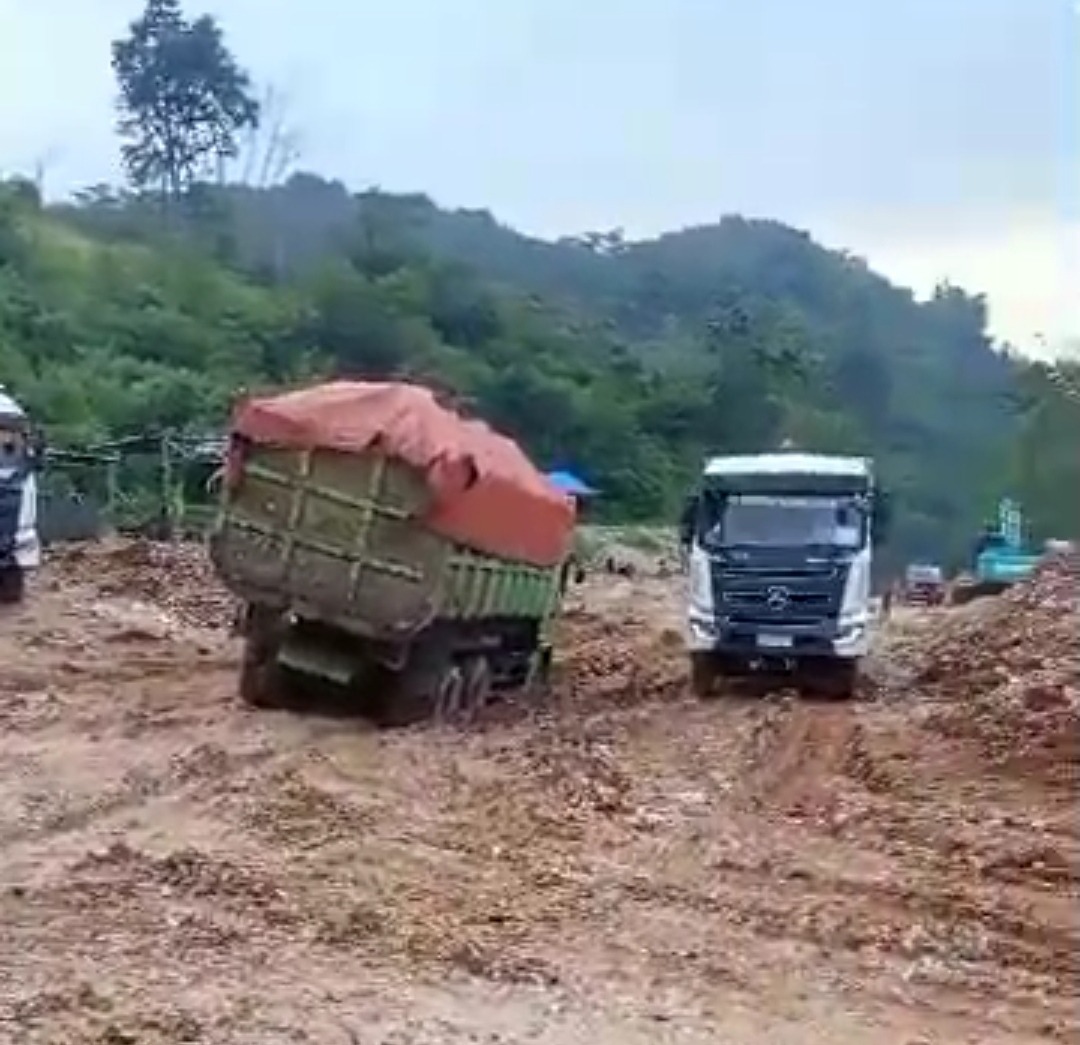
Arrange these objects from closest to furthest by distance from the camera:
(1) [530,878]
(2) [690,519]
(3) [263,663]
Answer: (1) [530,878] → (3) [263,663] → (2) [690,519]

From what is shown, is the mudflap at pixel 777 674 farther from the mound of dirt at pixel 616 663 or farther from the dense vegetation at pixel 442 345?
the dense vegetation at pixel 442 345

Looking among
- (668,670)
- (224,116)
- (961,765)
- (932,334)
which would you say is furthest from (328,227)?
(961,765)

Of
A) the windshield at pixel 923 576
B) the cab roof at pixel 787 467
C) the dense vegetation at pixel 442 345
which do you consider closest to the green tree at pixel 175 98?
the dense vegetation at pixel 442 345

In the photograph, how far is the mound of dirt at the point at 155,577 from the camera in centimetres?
2991

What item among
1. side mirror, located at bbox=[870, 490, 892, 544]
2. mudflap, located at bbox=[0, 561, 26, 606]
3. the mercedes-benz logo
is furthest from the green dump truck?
mudflap, located at bbox=[0, 561, 26, 606]

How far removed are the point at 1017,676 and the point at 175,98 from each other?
66390 mm

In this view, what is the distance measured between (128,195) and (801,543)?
234 ft

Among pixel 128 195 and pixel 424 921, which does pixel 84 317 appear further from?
pixel 424 921

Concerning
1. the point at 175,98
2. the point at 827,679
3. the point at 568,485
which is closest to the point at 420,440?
the point at 827,679

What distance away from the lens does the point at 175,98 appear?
83.6m

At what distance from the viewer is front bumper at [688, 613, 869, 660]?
848 inches

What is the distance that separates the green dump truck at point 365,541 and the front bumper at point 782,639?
2.90m

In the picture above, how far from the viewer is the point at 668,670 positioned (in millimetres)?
25250

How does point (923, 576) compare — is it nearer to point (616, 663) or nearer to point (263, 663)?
point (616, 663)
